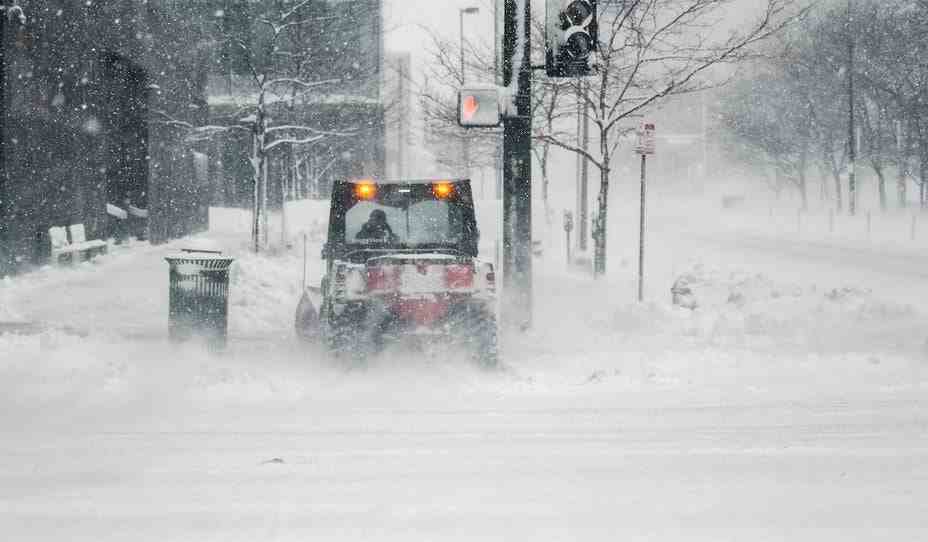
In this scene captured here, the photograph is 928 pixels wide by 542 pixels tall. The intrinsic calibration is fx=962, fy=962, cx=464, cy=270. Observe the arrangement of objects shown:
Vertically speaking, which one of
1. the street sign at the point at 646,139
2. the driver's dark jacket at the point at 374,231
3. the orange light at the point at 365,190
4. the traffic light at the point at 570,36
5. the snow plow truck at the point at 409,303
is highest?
the traffic light at the point at 570,36

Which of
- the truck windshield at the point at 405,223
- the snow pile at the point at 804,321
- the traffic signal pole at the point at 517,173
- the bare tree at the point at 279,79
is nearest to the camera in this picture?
the truck windshield at the point at 405,223

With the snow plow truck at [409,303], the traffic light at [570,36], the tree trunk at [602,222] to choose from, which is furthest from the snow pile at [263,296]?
the tree trunk at [602,222]

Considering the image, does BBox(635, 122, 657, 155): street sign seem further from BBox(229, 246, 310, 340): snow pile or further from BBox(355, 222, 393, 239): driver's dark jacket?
BBox(229, 246, 310, 340): snow pile

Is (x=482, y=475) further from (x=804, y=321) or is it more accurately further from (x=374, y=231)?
(x=804, y=321)

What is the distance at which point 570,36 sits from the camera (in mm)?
9992

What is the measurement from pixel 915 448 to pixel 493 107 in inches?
225

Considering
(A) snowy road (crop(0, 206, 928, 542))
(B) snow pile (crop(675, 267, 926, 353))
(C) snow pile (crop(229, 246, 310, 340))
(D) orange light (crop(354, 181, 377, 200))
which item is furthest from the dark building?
(B) snow pile (crop(675, 267, 926, 353))

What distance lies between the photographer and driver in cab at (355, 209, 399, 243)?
10.7m

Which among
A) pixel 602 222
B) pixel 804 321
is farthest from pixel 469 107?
pixel 602 222

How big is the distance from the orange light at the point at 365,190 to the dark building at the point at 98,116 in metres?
9.15

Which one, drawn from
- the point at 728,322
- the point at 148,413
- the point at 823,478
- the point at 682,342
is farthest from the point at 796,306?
the point at 148,413

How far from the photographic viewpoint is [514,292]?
1181cm

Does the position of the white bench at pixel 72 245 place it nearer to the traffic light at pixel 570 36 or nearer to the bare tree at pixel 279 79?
the bare tree at pixel 279 79

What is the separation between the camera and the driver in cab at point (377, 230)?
35.2 ft
